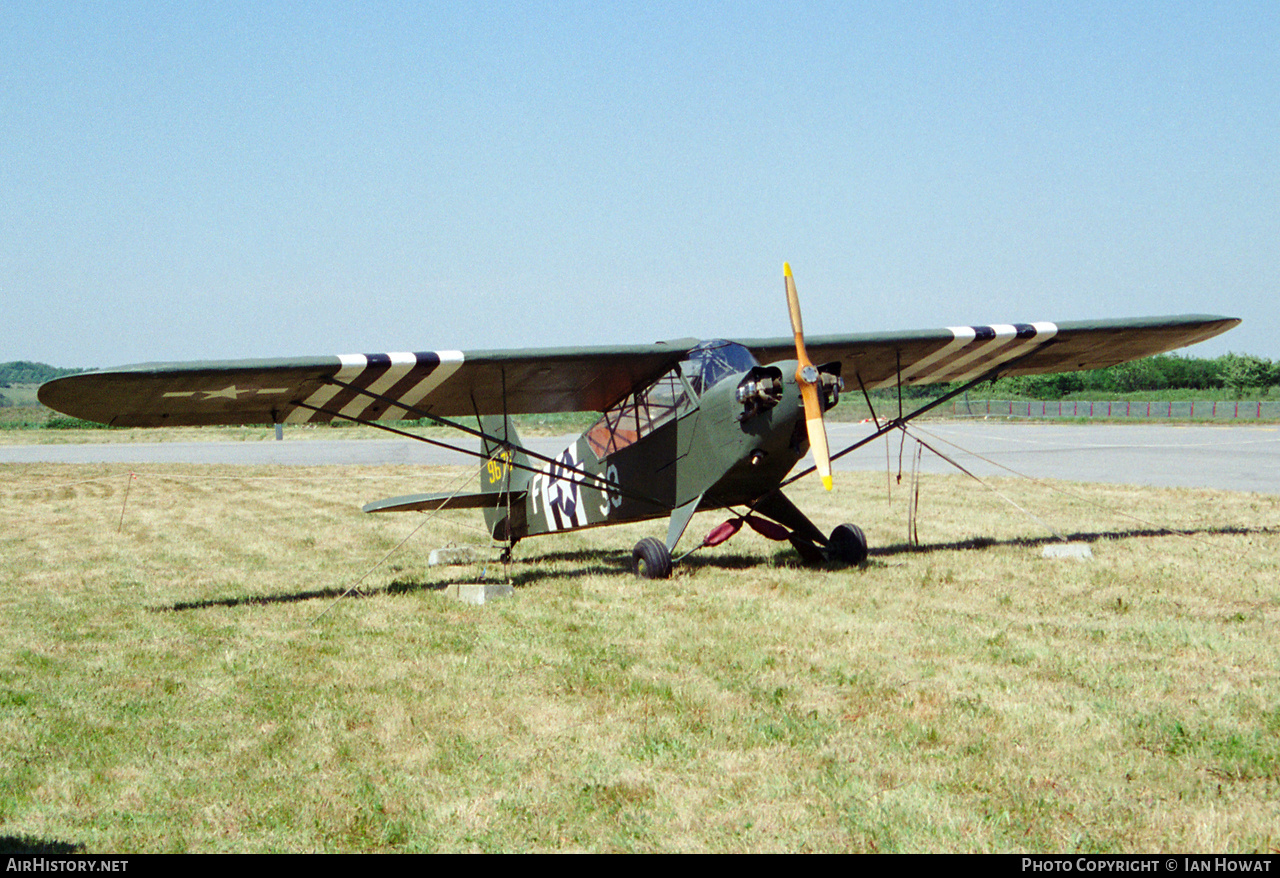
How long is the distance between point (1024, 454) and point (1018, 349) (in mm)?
18647

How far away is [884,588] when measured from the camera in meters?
9.14

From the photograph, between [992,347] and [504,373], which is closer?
[504,373]

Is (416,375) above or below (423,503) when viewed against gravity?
above

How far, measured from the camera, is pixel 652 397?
11.3 m

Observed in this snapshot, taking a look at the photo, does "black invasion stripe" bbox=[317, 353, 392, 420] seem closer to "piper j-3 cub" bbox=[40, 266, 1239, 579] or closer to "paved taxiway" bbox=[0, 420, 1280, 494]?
"piper j-3 cub" bbox=[40, 266, 1239, 579]

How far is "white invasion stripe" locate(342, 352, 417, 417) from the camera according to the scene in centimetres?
991

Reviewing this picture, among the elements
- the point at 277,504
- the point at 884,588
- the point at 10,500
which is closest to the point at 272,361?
the point at 884,588

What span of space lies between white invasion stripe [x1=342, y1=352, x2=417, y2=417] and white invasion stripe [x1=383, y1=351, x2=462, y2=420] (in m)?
0.28

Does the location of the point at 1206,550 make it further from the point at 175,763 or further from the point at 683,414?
the point at 175,763

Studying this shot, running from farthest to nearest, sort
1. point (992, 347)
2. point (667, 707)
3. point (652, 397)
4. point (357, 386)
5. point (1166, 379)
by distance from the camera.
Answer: point (1166, 379) < point (992, 347) < point (652, 397) < point (357, 386) < point (667, 707)

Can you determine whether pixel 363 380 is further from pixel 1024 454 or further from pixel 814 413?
pixel 1024 454

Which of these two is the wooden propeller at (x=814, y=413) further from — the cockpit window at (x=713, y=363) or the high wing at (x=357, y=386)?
the high wing at (x=357, y=386)

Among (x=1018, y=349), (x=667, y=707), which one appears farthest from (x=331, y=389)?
(x=1018, y=349)
